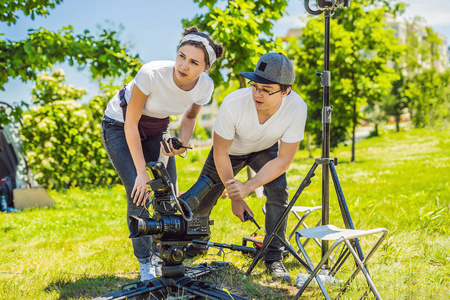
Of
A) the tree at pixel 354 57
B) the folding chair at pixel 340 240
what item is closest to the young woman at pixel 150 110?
the folding chair at pixel 340 240

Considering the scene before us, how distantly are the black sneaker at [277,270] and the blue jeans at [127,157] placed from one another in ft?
3.14

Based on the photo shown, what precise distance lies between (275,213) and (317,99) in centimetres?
1530

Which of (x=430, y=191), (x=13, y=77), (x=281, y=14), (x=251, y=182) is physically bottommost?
(x=430, y=191)

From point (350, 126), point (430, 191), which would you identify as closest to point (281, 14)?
point (430, 191)

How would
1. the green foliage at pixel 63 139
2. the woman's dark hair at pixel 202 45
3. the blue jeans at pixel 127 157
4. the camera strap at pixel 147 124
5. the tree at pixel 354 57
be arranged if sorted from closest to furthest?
the woman's dark hair at pixel 202 45
the blue jeans at pixel 127 157
the camera strap at pixel 147 124
the green foliage at pixel 63 139
the tree at pixel 354 57

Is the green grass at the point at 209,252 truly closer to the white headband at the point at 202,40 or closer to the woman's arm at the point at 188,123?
the woman's arm at the point at 188,123

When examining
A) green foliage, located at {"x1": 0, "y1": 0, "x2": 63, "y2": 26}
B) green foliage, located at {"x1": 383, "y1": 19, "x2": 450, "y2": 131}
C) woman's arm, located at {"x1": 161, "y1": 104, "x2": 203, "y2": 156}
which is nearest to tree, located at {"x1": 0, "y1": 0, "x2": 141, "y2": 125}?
green foliage, located at {"x1": 0, "y1": 0, "x2": 63, "y2": 26}

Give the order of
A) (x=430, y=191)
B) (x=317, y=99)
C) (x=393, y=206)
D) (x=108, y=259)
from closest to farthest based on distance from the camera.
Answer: (x=108, y=259)
(x=393, y=206)
(x=430, y=191)
(x=317, y=99)

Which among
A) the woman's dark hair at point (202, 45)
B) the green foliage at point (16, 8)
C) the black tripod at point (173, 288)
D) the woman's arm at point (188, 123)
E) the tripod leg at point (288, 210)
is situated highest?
the green foliage at point (16, 8)

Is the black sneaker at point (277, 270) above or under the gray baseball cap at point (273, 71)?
under

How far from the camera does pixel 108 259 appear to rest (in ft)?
12.2

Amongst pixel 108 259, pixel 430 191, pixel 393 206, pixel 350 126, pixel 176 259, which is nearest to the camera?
pixel 176 259

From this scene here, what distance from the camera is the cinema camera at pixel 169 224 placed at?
241cm

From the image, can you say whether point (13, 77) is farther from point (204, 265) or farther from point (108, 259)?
point (204, 265)
